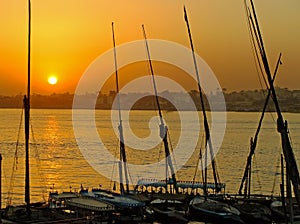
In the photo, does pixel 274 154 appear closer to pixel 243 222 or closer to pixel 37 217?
pixel 243 222

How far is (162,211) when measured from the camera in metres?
33.5

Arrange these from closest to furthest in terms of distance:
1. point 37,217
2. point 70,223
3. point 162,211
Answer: point 70,223, point 37,217, point 162,211

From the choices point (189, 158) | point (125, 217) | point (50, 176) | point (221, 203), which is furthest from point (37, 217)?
point (189, 158)

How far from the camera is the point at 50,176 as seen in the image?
236ft

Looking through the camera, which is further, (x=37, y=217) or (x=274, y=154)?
(x=274, y=154)

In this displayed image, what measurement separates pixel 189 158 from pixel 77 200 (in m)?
67.2

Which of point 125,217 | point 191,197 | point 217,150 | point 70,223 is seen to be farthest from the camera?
point 217,150

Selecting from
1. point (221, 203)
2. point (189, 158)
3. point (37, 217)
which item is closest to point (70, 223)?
point (37, 217)

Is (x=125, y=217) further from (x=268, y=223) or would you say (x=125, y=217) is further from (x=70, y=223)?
(x=268, y=223)

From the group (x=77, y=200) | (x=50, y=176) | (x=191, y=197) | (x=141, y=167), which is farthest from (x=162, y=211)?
(x=141, y=167)

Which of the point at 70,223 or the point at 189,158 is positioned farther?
the point at 189,158

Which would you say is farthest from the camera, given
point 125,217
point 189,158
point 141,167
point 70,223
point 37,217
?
point 189,158

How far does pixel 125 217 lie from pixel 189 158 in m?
67.2

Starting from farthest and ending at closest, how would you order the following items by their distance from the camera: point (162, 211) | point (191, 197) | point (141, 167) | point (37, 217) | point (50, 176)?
point (141, 167) → point (50, 176) → point (191, 197) → point (162, 211) → point (37, 217)
